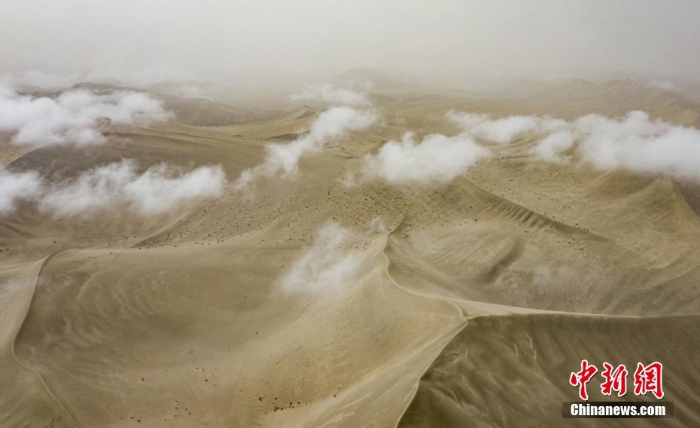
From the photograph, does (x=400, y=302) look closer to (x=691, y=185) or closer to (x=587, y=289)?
(x=587, y=289)

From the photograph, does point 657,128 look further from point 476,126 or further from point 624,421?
point 624,421

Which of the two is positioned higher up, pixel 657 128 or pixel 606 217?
pixel 657 128

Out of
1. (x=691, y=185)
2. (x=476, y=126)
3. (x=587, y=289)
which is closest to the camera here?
(x=587, y=289)

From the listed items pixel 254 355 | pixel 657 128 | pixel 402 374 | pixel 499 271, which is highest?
pixel 657 128

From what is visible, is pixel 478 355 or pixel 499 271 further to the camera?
pixel 499 271

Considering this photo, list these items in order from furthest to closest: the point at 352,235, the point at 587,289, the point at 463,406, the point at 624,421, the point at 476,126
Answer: the point at 476,126
the point at 352,235
the point at 587,289
the point at 624,421
the point at 463,406

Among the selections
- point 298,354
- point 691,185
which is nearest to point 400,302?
point 298,354
